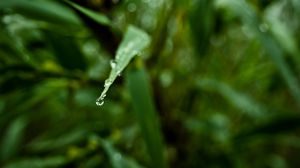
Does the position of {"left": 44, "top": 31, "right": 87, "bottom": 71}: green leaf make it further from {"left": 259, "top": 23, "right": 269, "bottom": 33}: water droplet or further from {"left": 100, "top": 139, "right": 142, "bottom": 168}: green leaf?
{"left": 259, "top": 23, "right": 269, "bottom": 33}: water droplet

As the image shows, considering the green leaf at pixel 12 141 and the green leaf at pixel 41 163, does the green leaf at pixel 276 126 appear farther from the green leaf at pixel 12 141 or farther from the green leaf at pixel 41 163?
the green leaf at pixel 12 141

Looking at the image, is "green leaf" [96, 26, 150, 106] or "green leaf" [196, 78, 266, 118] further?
"green leaf" [196, 78, 266, 118]

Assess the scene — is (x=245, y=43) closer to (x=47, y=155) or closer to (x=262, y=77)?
(x=262, y=77)

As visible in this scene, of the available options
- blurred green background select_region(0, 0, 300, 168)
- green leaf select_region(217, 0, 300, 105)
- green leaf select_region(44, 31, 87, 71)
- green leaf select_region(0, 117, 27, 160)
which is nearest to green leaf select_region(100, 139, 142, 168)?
blurred green background select_region(0, 0, 300, 168)

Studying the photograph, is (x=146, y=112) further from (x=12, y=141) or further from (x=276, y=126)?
(x=12, y=141)

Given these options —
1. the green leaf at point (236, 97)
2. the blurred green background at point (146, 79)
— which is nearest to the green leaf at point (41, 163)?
the blurred green background at point (146, 79)

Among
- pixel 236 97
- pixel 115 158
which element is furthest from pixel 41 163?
pixel 236 97
